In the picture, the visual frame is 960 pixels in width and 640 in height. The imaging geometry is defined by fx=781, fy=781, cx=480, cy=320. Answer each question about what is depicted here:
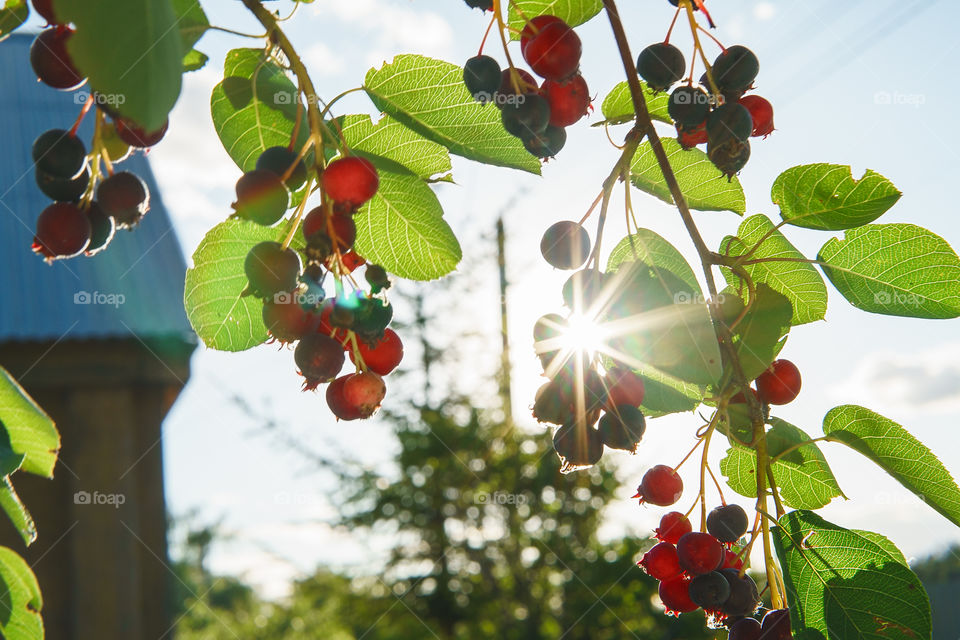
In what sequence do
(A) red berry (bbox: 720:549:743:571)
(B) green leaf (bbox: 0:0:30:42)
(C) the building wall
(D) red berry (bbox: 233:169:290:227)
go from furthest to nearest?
(C) the building wall
(A) red berry (bbox: 720:549:743:571)
(B) green leaf (bbox: 0:0:30:42)
(D) red berry (bbox: 233:169:290:227)

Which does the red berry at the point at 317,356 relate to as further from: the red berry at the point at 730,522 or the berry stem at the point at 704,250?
the red berry at the point at 730,522

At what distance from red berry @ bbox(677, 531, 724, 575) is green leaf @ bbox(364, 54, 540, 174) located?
1.25ft

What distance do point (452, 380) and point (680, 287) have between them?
6.53 metres

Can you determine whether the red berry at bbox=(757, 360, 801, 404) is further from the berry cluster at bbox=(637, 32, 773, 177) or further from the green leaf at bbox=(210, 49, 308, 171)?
the green leaf at bbox=(210, 49, 308, 171)

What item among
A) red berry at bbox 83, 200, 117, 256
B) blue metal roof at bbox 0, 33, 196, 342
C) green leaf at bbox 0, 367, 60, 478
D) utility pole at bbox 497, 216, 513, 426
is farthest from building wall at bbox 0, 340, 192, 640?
red berry at bbox 83, 200, 117, 256

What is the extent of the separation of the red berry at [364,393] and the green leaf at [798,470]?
37 centimetres

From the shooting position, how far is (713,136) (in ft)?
2.31

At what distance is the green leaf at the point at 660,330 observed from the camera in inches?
23.7

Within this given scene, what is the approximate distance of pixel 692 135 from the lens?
2.53 ft

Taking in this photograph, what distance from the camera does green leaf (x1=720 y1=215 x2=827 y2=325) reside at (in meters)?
0.82

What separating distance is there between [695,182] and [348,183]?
408 millimetres

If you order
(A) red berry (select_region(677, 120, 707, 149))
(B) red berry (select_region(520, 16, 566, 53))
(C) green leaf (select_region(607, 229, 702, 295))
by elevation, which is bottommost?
(C) green leaf (select_region(607, 229, 702, 295))

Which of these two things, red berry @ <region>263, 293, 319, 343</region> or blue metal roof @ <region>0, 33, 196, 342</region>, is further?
blue metal roof @ <region>0, 33, 196, 342</region>

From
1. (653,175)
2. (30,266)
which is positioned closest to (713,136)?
(653,175)
